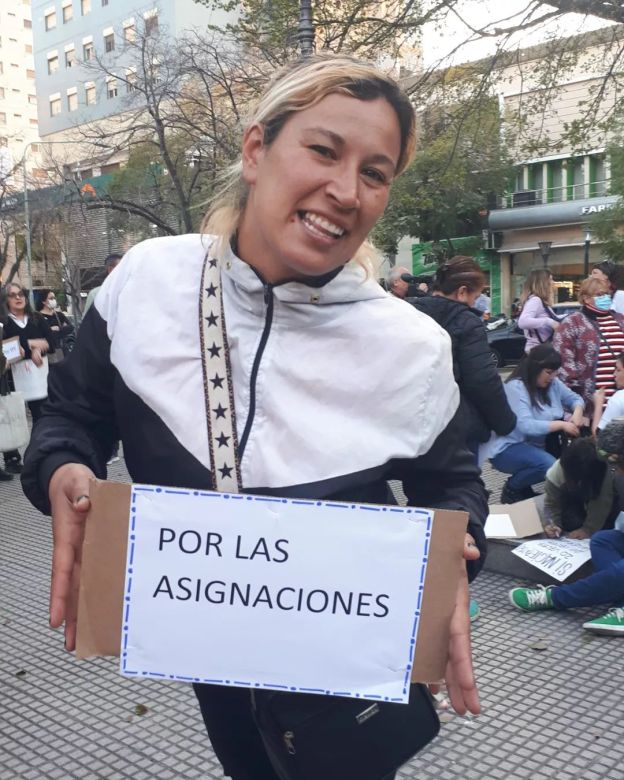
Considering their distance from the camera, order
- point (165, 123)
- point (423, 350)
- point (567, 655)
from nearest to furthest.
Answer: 1. point (423, 350)
2. point (567, 655)
3. point (165, 123)

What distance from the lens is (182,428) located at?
Answer: 1.42 metres

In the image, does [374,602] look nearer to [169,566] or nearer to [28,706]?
[169,566]

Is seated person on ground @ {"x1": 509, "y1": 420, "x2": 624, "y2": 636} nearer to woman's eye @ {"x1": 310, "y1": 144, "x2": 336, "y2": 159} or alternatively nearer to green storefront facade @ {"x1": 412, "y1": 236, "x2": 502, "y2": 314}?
woman's eye @ {"x1": 310, "y1": 144, "x2": 336, "y2": 159}

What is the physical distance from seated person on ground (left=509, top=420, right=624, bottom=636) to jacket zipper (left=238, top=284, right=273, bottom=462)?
3308 millimetres

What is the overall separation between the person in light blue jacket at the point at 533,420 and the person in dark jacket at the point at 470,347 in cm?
86

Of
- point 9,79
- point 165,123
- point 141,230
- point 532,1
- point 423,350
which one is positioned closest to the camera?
point 423,350

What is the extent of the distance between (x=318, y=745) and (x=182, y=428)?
534 mm

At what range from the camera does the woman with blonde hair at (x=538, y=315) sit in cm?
791

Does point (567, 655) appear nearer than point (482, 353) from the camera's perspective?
Yes

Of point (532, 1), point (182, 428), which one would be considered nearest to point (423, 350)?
point (182, 428)

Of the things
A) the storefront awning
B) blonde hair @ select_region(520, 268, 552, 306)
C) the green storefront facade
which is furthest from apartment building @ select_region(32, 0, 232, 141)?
blonde hair @ select_region(520, 268, 552, 306)

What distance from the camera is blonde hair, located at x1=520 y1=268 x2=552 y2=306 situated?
26.8 feet

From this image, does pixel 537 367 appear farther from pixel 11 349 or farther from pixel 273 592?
pixel 273 592

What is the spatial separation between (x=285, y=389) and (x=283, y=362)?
0.15 ft
